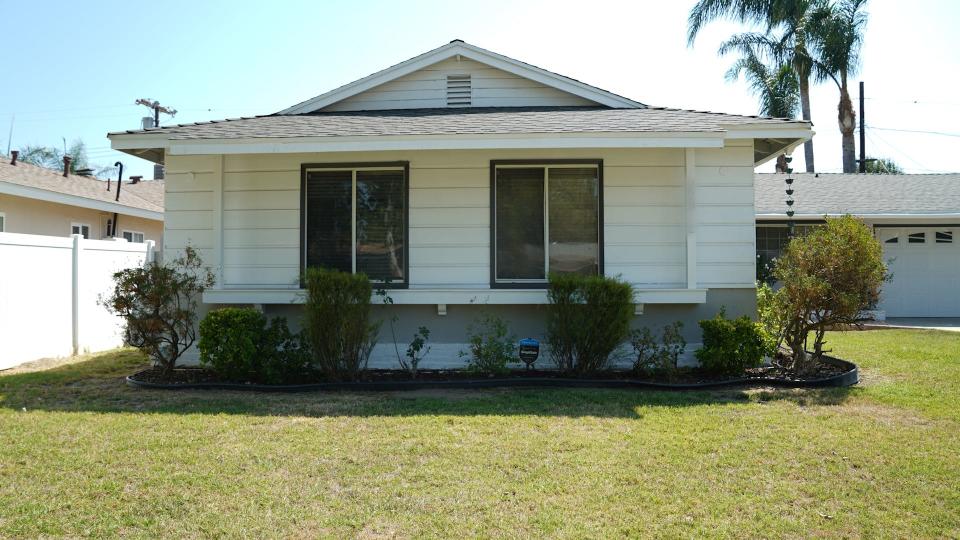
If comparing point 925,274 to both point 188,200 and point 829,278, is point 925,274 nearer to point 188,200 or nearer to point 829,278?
point 829,278

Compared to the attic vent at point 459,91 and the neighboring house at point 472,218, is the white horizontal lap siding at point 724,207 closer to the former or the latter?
the neighboring house at point 472,218

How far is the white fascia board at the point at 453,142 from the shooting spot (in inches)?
305

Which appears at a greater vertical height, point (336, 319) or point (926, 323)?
point (336, 319)

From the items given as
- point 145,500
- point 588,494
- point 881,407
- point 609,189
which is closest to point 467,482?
point 588,494

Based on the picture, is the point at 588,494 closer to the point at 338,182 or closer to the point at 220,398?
the point at 220,398

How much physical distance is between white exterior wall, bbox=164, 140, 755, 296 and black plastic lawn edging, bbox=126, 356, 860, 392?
4.70ft

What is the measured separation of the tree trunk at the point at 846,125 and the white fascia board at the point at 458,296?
1958cm

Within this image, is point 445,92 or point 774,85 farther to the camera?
point 774,85

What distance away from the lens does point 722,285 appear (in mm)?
8492

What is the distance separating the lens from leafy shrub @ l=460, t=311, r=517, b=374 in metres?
7.72

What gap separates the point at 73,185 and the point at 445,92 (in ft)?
33.7

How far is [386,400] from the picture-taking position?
22.2 ft

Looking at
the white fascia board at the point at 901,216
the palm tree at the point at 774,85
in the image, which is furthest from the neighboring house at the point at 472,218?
the palm tree at the point at 774,85

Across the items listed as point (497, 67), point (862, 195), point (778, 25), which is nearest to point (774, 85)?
point (778, 25)
